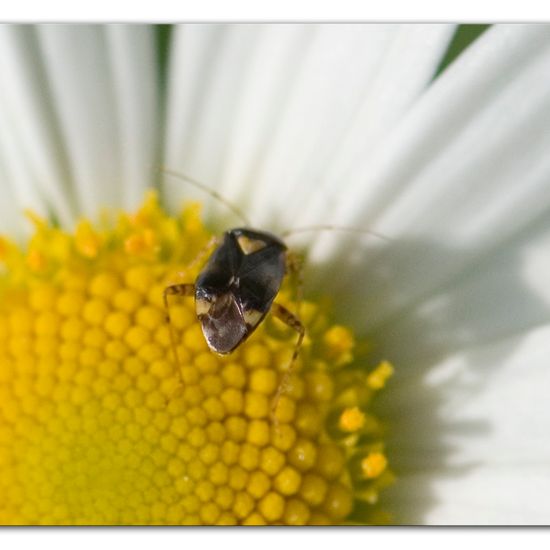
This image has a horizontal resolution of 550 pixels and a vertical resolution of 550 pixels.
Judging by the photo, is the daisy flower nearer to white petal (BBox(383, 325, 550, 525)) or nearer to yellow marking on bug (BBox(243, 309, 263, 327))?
white petal (BBox(383, 325, 550, 525))

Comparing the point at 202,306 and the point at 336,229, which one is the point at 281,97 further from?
the point at 202,306

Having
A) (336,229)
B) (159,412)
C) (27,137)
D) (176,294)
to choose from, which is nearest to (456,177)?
(336,229)

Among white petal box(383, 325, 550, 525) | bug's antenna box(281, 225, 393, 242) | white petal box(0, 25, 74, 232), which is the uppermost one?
white petal box(0, 25, 74, 232)

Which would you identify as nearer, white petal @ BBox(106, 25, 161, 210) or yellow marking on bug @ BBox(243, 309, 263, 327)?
yellow marking on bug @ BBox(243, 309, 263, 327)

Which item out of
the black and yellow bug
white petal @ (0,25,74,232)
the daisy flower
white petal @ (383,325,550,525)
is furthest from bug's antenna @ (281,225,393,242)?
white petal @ (0,25,74,232)

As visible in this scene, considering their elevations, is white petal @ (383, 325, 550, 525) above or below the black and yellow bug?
below

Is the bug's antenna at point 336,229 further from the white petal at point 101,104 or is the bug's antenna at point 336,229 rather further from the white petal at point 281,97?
the white petal at point 101,104
